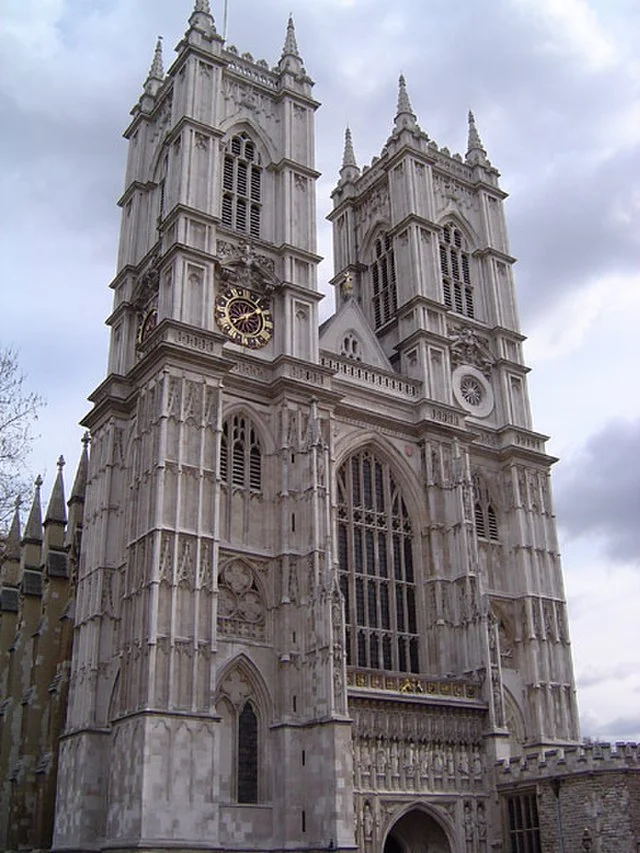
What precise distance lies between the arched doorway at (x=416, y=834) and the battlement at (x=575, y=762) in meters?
2.83

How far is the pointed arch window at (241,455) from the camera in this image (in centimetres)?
3494

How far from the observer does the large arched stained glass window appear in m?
35.7

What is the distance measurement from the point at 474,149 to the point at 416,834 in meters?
34.9

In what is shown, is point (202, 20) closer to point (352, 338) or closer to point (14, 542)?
point (352, 338)

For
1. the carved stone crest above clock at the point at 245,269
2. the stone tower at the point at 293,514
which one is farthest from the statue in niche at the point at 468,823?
the carved stone crest above clock at the point at 245,269

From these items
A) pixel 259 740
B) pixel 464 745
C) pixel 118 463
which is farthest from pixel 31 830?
pixel 464 745

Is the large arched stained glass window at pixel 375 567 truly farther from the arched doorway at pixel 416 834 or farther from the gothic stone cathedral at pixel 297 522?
the arched doorway at pixel 416 834

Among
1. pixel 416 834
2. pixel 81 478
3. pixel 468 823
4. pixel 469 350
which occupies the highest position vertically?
pixel 469 350

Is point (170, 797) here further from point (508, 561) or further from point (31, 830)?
point (508, 561)

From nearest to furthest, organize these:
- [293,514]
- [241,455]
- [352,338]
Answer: [293,514] → [241,455] → [352,338]

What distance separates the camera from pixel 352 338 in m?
42.3

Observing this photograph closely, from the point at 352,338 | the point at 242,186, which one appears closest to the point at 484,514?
the point at 352,338

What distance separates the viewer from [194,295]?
3638 centimetres

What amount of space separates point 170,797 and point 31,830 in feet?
44.5
